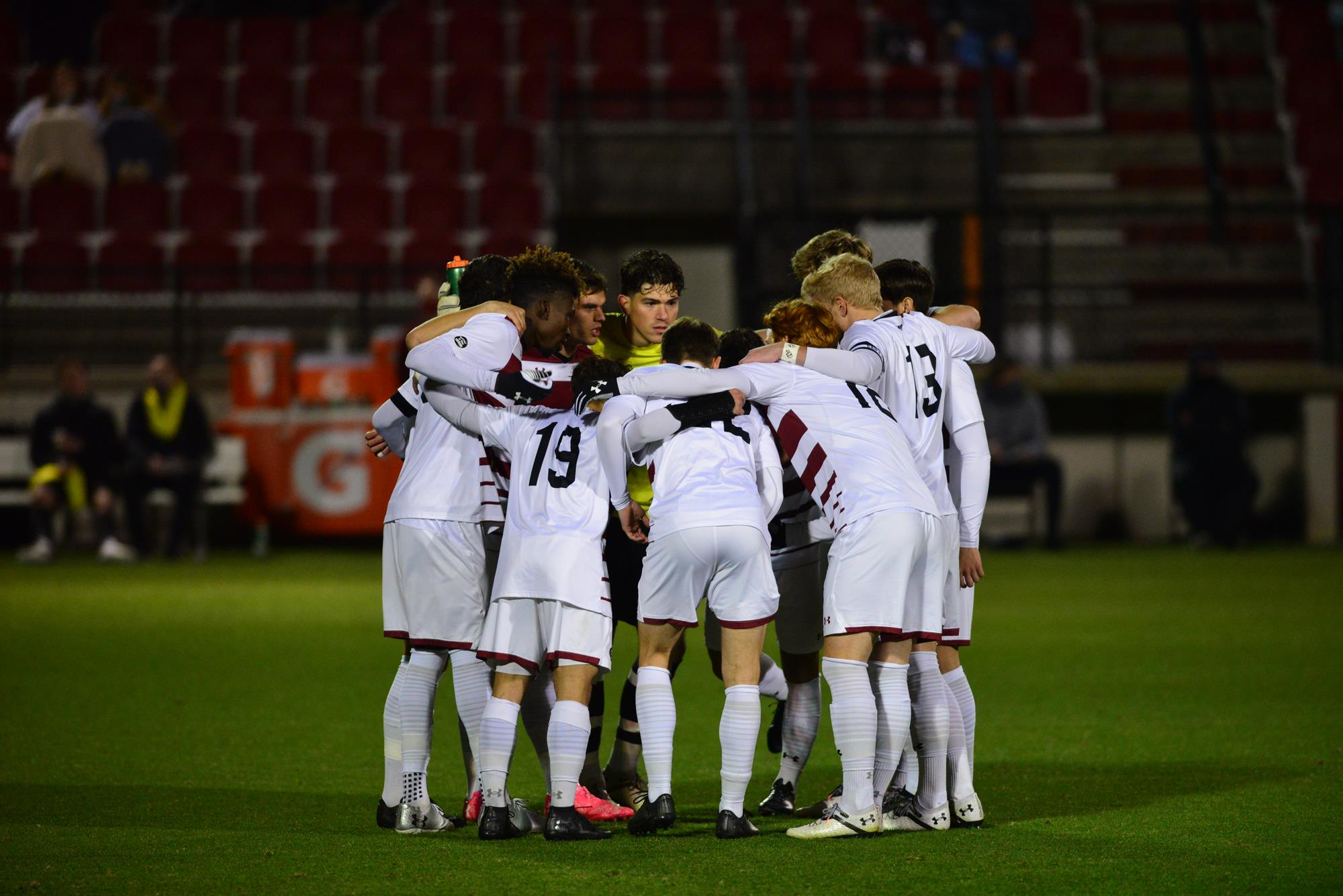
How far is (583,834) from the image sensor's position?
5008mm

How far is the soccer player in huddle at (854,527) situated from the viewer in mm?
4973

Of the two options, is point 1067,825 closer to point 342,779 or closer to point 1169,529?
point 342,779

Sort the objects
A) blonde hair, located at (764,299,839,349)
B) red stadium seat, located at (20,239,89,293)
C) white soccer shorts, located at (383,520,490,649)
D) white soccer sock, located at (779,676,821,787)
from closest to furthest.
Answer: white soccer shorts, located at (383,520,490,649), blonde hair, located at (764,299,839,349), white soccer sock, located at (779,676,821,787), red stadium seat, located at (20,239,89,293)

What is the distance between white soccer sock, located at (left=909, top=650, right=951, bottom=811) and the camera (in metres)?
5.20

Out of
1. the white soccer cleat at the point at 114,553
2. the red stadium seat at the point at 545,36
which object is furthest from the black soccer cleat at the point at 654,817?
the red stadium seat at the point at 545,36

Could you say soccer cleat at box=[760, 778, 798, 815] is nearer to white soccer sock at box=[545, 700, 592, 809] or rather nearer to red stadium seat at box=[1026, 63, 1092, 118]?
white soccer sock at box=[545, 700, 592, 809]

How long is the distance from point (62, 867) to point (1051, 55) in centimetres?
1649

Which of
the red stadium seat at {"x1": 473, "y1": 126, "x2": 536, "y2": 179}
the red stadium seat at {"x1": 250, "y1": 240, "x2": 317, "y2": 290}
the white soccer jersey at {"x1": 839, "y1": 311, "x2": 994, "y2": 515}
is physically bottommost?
the white soccer jersey at {"x1": 839, "y1": 311, "x2": 994, "y2": 515}

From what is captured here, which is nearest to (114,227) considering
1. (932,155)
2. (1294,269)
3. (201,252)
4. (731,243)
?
(201,252)

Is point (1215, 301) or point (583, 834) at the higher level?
point (1215, 301)

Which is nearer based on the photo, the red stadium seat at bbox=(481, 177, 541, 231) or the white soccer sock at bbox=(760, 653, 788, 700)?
the white soccer sock at bbox=(760, 653, 788, 700)

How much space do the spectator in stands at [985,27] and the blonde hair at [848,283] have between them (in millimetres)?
13097

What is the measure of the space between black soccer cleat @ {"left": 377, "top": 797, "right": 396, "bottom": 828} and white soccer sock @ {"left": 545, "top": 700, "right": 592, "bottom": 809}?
0.55 m

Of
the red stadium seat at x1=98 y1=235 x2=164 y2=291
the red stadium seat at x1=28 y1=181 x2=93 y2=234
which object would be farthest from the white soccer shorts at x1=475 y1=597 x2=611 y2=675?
the red stadium seat at x1=28 y1=181 x2=93 y2=234
